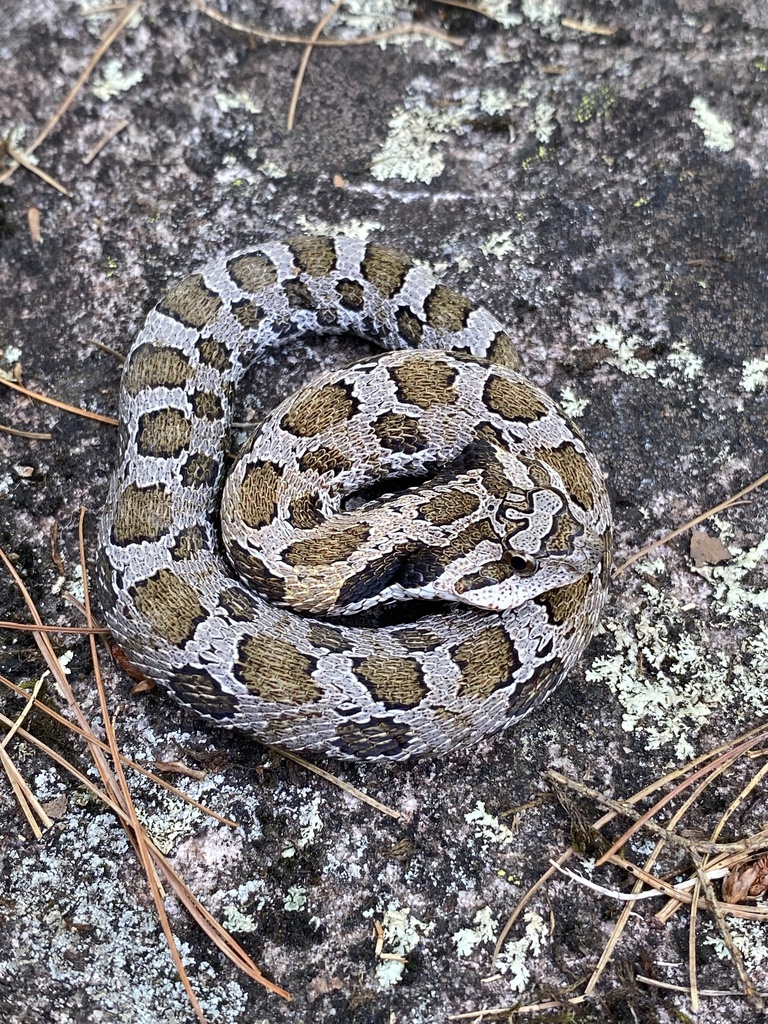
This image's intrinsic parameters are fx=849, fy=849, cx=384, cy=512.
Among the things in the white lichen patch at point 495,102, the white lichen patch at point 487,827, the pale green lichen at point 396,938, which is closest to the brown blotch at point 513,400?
the white lichen patch at point 487,827

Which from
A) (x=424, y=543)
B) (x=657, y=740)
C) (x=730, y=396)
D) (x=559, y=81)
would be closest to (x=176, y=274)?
(x=424, y=543)

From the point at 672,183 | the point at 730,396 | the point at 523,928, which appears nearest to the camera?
the point at 523,928

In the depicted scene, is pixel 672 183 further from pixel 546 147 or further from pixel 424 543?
pixel 424 543

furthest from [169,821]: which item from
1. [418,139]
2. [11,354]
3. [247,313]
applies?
[418,139]

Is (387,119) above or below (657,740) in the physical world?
above

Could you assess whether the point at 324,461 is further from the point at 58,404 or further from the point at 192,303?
the point at 58,404

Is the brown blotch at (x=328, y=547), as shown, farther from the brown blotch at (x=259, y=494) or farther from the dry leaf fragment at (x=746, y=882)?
the dry leaf fragment at (x=746, y=882)
